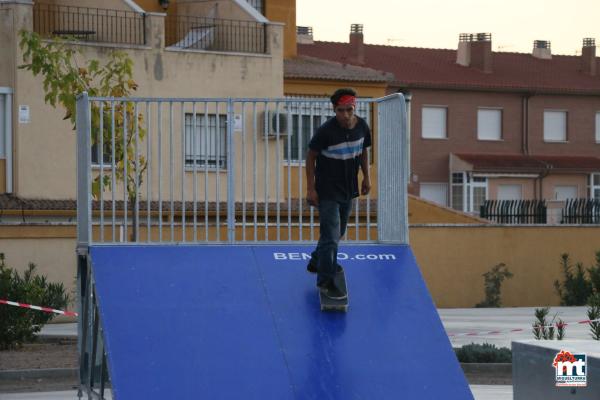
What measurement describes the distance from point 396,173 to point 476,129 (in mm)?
59198

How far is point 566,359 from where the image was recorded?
11508 mm

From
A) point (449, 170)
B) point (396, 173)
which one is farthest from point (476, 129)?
point (396, 173)

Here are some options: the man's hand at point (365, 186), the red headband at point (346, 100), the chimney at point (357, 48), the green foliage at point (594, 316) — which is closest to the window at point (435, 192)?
the chimney at point (357, 48)

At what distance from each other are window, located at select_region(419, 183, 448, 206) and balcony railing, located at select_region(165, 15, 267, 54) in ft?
102

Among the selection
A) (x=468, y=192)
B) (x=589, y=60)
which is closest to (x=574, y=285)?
(x=468, y=192)

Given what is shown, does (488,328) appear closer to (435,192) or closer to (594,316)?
(594,316)

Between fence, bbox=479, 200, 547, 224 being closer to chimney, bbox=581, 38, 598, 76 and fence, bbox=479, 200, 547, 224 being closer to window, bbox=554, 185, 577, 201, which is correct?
window, bbox=554, 185, 577, 201

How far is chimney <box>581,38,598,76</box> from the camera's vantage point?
81.4 m

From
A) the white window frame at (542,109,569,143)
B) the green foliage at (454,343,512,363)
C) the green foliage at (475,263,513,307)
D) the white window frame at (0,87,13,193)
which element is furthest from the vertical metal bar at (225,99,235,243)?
the white window frame at (542,109,569,143)

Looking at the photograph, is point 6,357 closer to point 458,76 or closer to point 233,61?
point 233,61

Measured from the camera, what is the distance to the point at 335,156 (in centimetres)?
1342

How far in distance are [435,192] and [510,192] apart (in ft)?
12.7

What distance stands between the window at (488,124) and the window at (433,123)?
1936 mm

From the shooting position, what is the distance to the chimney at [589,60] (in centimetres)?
8144
